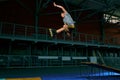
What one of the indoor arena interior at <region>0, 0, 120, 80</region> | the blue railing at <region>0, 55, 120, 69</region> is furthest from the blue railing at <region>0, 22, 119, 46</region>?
the blue railing at <region>0, 55, 120, 69</region>

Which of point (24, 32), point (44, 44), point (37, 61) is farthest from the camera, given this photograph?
point (44, 44)

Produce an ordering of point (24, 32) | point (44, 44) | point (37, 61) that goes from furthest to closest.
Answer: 1. point (44, 44)
2. point (24, 32)
3. point (37, 61)

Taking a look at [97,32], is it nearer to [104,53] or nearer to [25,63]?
[104,53]

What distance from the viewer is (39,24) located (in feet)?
76.3

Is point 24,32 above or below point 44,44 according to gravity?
above

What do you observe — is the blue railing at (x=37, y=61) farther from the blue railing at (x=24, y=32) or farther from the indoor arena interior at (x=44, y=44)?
the blue railing at (x=24, y=32)

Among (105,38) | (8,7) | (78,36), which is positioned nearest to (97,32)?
(105,38)

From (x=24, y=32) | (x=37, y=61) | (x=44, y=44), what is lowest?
(x=37, y=61)

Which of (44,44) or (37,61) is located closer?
(37,61)

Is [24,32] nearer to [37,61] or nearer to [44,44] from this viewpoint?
[44,44]

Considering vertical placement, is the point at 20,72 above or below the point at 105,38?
below

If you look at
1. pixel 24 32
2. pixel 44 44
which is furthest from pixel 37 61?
pixel 24 32

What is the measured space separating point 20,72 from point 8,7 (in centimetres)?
758

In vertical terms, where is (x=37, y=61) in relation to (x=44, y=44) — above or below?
below
